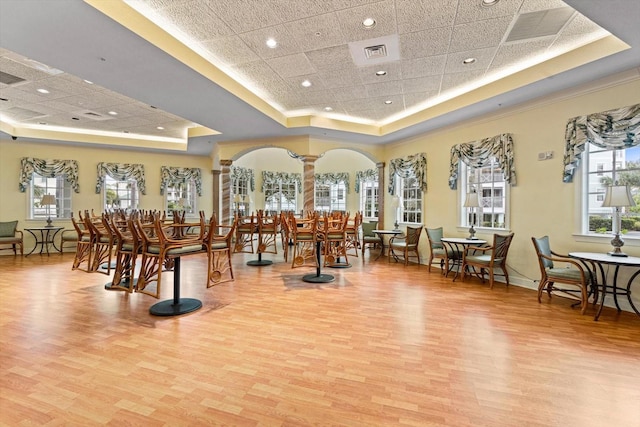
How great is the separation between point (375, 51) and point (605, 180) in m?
3.55

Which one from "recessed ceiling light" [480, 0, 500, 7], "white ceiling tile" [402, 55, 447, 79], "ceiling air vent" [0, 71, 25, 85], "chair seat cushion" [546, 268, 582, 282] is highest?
"white ceiling tile" [402, 55, 447, 79]

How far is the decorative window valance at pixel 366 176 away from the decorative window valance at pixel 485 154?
438 centimetres

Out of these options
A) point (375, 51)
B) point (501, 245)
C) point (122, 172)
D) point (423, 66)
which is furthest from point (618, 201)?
point (122, 172)

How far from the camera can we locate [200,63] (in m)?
3.81

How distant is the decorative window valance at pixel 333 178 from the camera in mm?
11281

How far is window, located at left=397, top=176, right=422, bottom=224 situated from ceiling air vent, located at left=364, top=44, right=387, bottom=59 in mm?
3762

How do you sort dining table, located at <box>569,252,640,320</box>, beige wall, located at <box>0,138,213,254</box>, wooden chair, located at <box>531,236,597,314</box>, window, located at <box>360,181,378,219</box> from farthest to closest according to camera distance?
1. window, located at <box>360,181,378,219</box>
2. beige wall, located at <box>0,138,213,254</box>
3. wooden chair, located at <box>531,236,597,314</box>
4. dining table, located at <box>569,252,640,320</box>

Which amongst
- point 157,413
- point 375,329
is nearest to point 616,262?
point 375,329

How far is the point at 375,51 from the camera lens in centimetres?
375

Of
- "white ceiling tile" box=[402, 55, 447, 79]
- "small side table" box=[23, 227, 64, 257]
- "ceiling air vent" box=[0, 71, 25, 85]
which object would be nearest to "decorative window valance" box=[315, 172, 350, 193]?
"white ceiling tile" box=[402, 55, 447, 79]

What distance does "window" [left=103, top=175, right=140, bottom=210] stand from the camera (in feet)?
29.1

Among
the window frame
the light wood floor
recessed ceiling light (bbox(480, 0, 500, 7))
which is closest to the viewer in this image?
the light wood floor

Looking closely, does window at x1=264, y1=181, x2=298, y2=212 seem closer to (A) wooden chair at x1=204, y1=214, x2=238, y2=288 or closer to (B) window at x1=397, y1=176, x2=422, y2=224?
(B) window at x1=397, y1=176, x2=422, y2=224

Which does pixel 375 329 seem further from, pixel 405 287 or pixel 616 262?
pixel 616 262
